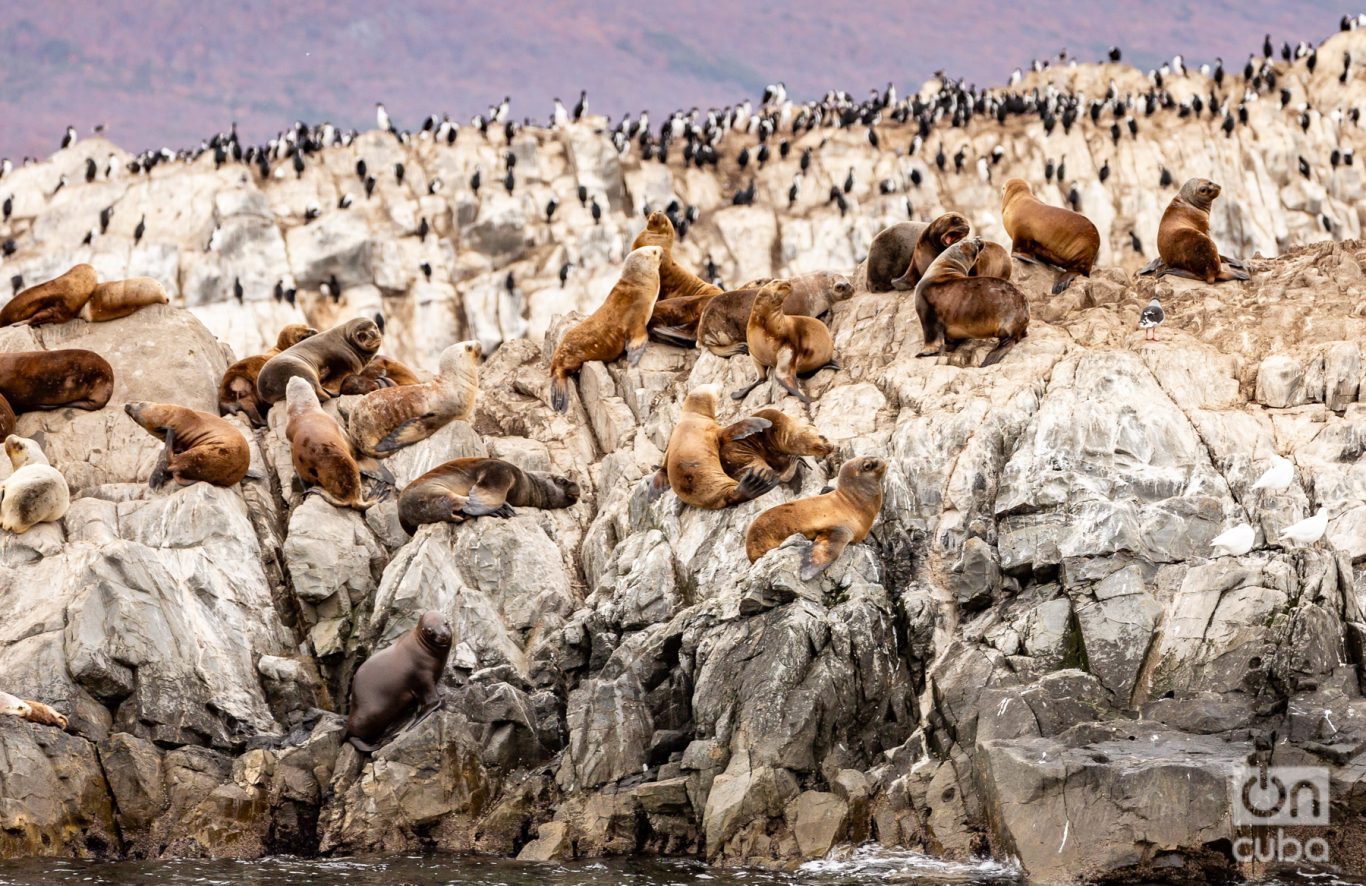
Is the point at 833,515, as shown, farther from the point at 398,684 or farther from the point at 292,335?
the point at 292,335

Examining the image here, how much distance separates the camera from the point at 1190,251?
16.0m

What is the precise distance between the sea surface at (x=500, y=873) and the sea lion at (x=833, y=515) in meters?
2.76

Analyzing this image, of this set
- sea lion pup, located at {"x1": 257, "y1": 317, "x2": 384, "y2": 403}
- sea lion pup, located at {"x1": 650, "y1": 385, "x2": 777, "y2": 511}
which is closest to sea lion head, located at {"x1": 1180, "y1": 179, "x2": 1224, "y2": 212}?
sea lion pup, located at {"x1": 650, "y1": 385, "x2": 777, "y2": 511}

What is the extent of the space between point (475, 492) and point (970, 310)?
203 inches

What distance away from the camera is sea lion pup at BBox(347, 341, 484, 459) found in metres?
15.6

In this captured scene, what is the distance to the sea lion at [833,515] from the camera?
1177 cm

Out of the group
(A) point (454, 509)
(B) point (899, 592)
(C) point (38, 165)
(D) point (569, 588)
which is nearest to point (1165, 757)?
(B) point (899, 592)

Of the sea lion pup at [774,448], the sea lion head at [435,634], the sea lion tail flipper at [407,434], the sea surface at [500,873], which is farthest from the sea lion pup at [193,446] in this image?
the sea lion pup at [774,448]

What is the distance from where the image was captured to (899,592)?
11672 mm

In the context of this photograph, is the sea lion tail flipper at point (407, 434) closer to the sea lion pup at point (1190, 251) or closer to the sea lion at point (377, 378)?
the sea lion at point (377, 378)

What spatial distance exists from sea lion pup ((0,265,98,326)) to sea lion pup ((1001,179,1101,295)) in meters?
11.0

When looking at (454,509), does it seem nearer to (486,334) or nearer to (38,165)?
(486,334)

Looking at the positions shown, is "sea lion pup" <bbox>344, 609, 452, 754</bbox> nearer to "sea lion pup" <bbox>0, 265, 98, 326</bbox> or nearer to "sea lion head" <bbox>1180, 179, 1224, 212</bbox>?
"sea lion pup" <bbox>0, 265, 98, 326</bbox>

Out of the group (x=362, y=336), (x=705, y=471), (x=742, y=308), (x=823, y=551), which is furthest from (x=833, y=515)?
(x=362, y=336)
